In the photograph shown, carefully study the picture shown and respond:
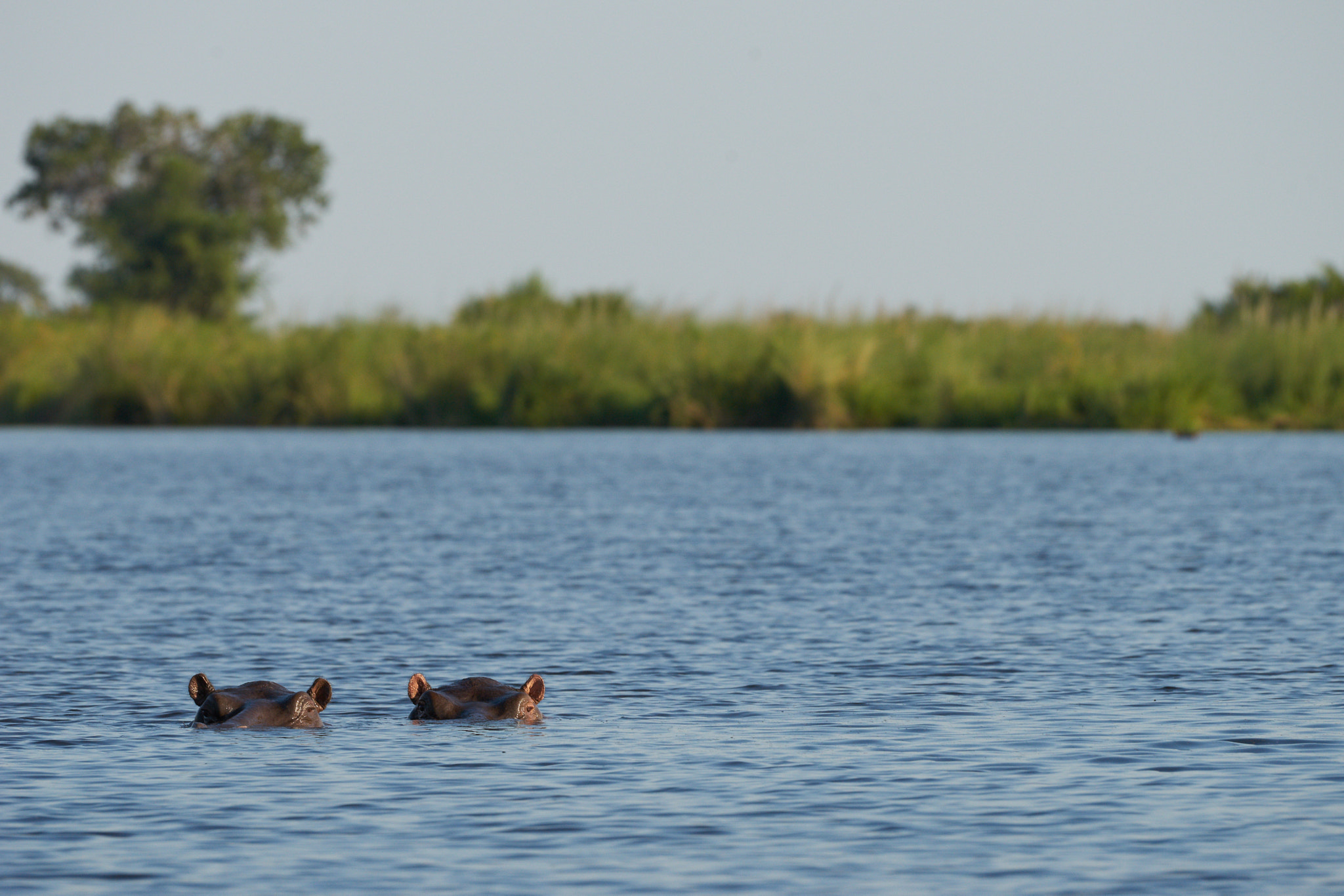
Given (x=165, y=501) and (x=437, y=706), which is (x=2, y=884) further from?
(x=165, y=501)

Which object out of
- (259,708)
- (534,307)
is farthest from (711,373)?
(259,708)

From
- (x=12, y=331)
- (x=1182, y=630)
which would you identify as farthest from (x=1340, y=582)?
(x=12, y=331)

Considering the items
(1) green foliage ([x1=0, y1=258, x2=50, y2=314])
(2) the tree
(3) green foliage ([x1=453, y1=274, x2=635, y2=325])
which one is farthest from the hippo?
(1) green foliage ([x1=0, y1=258, x2=50, y2=314])

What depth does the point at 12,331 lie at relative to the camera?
40.9m

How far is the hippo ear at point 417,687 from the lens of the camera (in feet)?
31.6

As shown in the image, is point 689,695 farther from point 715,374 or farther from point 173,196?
point 173,196

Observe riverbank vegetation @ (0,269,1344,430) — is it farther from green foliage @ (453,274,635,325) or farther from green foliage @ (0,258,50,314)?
green foliage @ (0,258,50,314)

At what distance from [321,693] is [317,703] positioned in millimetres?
58

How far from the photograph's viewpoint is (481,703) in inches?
386

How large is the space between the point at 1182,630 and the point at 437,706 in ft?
18.0

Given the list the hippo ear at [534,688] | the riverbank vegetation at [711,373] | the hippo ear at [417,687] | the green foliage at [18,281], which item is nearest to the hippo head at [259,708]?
the hippo ear at [417,687]

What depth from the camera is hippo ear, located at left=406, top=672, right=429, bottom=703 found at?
9641mm

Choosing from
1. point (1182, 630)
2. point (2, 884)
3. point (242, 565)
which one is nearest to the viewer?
point (2, 884)

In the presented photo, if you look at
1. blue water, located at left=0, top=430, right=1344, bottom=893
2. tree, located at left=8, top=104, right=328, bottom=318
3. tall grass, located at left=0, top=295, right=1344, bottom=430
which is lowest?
blue water, located at left=0, top=430, right=1344, bottom=893
